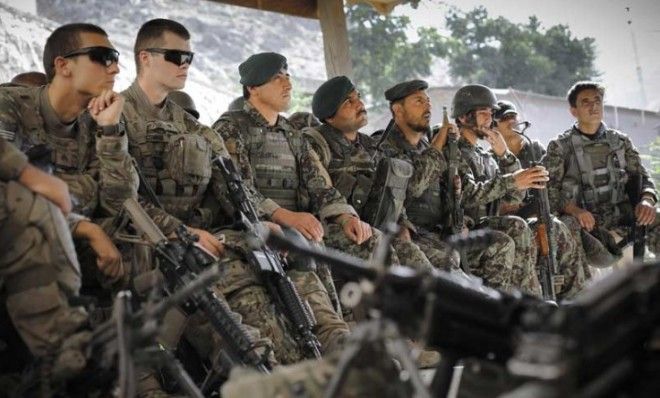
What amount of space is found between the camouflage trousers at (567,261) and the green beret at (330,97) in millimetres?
2343

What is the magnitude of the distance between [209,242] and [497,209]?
4.00 m

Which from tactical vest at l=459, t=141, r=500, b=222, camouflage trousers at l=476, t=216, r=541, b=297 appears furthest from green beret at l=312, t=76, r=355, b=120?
camouflage trousers at l=476, t=216, r=541, b=297

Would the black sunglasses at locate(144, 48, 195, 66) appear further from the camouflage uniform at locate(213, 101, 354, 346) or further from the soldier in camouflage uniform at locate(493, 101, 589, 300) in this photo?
the soldier in camouflage uniform at locate(493, 101, 589, 300)

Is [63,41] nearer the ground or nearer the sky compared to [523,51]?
nearer the sky

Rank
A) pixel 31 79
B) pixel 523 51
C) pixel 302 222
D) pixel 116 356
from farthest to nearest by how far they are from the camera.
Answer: pixel 523 51 < pixel 31 79 < pixel 302 222 < pixel 116 356

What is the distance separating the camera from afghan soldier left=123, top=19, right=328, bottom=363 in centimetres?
580

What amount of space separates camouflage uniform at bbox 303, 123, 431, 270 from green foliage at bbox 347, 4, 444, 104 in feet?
48.6

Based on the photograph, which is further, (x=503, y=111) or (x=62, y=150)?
(x=503, y=111)

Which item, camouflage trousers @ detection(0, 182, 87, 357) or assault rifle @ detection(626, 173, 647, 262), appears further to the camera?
assault rifle @ detection(626, 173, 647, 262)

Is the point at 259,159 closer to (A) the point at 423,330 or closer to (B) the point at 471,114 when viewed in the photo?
(B) the point at 471,114

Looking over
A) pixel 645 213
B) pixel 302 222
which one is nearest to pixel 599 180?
pixel 645 213

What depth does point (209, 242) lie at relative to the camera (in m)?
5.67

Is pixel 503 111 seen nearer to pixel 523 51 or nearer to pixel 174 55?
pixel 174 55

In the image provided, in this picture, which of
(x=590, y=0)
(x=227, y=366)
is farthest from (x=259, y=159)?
(x=590, y=0)
